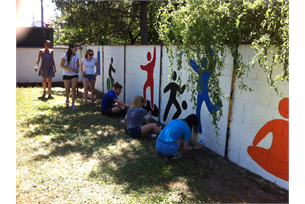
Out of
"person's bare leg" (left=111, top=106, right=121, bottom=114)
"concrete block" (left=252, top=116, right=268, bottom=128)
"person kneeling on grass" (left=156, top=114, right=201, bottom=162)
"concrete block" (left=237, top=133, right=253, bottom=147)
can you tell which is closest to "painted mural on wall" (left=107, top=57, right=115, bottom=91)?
"person's bare leg" (left=111, top=106, right=121, bottom=114)

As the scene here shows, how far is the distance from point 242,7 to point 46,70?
752 cm

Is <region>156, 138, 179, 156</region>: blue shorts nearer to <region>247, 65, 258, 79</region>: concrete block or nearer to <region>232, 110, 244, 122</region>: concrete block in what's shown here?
<region>232, 110, 244, 122</region>: concrete block

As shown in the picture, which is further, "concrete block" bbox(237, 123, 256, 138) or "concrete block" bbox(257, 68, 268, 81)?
"concrete block" bbox(237, 123, 256, 138)

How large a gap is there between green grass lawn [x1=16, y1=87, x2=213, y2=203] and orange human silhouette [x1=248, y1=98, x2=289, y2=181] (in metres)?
1.03

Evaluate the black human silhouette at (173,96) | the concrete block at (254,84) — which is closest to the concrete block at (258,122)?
the concrete block at (254,84)

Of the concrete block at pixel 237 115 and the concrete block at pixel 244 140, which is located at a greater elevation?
the concrete block at pixel 237 115

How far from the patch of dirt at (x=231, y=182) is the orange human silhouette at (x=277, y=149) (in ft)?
0.73

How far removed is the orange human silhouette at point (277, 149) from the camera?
11.9 feet

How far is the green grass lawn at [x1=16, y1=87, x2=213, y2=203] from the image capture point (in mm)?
3557

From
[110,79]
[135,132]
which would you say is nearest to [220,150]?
[135,132]

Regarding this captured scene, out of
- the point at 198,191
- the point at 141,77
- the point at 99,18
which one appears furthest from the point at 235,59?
the point at 99,18

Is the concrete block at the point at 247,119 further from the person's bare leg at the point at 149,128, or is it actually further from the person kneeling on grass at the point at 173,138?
the person's bare leg at the point at 149,128

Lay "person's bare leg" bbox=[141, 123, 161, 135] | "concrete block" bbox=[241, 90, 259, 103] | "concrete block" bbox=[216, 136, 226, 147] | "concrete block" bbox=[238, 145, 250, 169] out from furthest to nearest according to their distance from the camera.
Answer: "person's bare leg" bbox=[141, 123, 161, 135] → "concrete block" bbox=[216, 136, 226, 147] → "concrete block" bbox=[238, 145, 250, 169] → "concrete block" bbox=[241, 90, 259, 103]

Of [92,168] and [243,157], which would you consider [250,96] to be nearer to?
[243,157]
